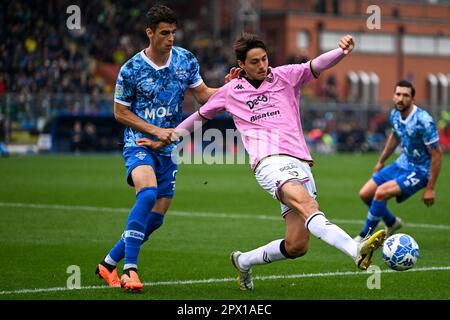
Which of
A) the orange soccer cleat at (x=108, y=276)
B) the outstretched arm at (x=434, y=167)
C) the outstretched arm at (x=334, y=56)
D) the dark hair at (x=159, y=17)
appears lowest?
the orange soccer cleat at (x=108, y=276)

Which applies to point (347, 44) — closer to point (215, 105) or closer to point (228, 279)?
point (215, 105)

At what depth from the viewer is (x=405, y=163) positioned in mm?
14328

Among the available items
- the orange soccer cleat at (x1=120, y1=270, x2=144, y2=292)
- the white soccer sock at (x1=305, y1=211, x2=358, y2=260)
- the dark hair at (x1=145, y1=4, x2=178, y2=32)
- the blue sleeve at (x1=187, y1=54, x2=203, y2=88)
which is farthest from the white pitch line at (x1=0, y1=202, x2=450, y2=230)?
the white soccer sock at (x1=305, y1=211, x2=358, y2=260)

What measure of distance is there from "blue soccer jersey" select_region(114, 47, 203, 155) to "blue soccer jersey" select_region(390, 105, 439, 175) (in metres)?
5.08

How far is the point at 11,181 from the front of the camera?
23.6 meters

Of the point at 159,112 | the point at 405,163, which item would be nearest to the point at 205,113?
the point at 159,112

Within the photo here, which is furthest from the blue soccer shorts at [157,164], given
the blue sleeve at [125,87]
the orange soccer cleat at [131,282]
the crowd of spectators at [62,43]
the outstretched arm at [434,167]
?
the crowd of spectators at [62,43]

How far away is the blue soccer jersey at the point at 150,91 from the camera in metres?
9.73

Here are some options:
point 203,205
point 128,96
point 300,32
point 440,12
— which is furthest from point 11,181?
point 440,12

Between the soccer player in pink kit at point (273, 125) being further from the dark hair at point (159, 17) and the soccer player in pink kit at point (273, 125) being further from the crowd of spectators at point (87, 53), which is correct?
the crowd of spectators at point (87, 53)

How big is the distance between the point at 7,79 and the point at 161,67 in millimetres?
27047

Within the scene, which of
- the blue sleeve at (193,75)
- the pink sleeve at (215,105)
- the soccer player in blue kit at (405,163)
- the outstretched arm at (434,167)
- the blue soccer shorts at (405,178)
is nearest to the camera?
the pink sleeve at (215,105)

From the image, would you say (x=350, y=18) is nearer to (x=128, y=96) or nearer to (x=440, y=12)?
(x=440, y=12)

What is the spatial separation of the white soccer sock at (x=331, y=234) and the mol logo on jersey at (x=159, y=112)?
2.04 metres
